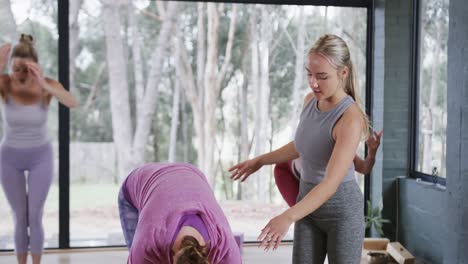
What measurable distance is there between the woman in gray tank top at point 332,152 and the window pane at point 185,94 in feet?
8.63

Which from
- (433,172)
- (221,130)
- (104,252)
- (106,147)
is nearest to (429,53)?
(433,172)

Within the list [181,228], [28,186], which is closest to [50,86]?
[28,186]

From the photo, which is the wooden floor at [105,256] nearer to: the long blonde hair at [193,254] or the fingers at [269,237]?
the long blonde hair at [193,254]

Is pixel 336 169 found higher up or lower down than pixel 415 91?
lower down

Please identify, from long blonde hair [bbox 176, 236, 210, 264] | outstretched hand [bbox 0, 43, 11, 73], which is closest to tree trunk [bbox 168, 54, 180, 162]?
outstretched hand [bbox 0, 43, 11, 73]

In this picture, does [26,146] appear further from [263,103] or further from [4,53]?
[263,103]

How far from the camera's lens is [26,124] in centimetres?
392

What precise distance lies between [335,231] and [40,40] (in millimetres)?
3161

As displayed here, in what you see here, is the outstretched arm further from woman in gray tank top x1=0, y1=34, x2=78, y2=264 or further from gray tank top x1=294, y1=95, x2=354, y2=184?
woman in gray tank top x1=0, y1=34, x2=78, y2=264

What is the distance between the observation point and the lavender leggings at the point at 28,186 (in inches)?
154

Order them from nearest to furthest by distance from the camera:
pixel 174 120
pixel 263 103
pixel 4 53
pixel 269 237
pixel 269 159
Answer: pixel 269 237
pixel 269 159
pixel 4 53
pixel 174 120
pixel 263 103

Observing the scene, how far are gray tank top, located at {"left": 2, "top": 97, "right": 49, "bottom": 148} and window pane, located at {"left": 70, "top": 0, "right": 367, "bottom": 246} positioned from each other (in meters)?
0.69

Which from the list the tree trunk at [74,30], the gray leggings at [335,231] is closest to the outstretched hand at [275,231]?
the gray leggings at [335,231]

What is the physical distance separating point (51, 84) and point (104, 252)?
1371mm
